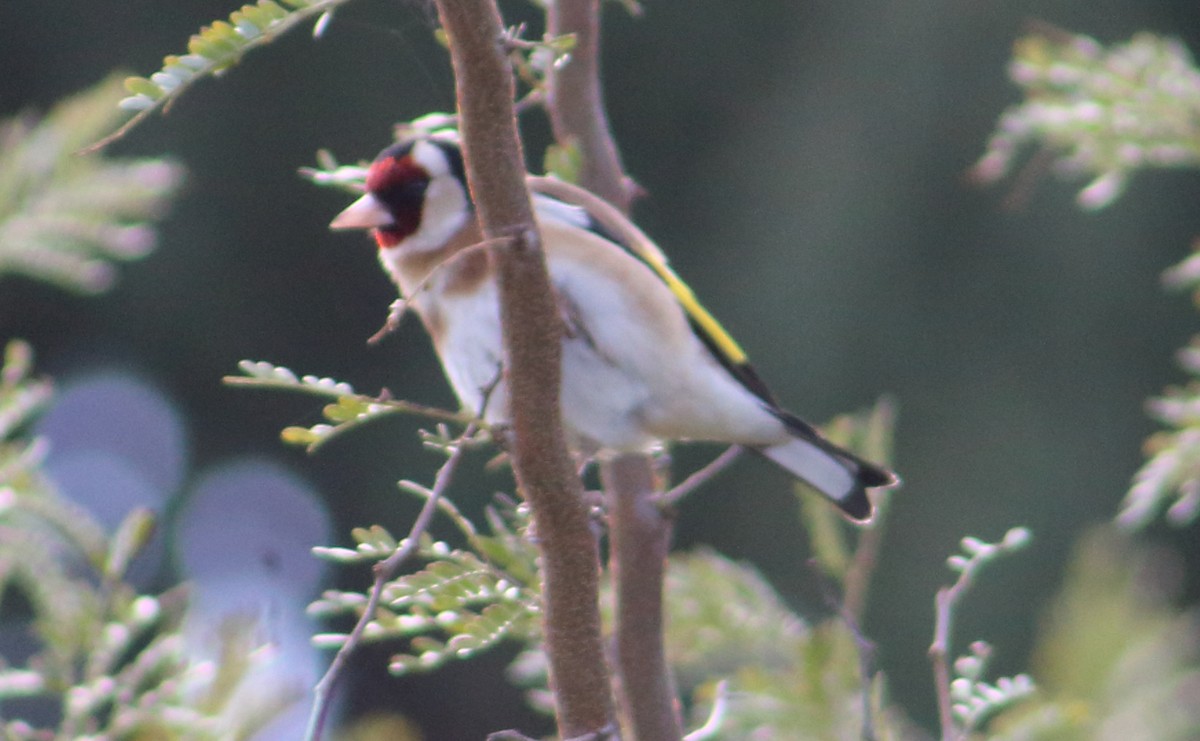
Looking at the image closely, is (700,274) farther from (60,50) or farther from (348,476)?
(60,50)

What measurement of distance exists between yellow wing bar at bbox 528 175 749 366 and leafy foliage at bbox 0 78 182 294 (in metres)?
0.32

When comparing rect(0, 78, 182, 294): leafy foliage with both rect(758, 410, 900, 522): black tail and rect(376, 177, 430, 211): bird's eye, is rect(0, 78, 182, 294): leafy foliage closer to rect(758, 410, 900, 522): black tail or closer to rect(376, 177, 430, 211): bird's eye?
rect(376, 177, 430, 211): bird's eye

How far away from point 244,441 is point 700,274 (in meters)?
1.13

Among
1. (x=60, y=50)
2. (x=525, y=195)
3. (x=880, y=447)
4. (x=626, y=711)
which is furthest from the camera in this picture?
(x=60, y=50)

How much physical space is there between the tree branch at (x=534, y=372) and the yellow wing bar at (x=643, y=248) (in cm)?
45

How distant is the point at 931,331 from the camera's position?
3332mm

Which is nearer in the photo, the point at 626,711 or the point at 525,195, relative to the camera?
the point at 525,195

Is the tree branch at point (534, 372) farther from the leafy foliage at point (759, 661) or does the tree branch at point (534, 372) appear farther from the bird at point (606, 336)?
the bird at point (606, 336)

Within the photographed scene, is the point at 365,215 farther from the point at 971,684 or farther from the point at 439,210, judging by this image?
the point at 971,684

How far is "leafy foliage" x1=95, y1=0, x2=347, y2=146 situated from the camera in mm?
476

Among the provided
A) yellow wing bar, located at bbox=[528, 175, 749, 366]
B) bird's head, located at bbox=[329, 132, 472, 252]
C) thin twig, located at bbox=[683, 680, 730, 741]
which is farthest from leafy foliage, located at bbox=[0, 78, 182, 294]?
thin twig, located at bbox=[683, 680, 730, 741]

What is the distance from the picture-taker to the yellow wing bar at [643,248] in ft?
3.24

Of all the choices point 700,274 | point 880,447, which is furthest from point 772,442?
point 700,274

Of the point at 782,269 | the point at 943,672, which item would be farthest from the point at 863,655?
the point at 782,269
